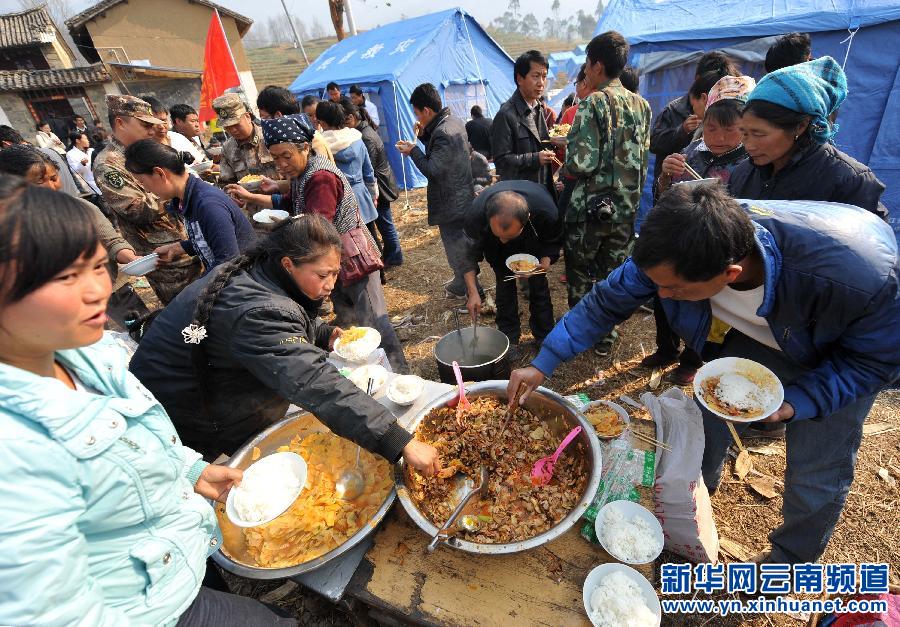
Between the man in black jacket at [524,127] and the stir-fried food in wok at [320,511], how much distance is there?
407 centimetres

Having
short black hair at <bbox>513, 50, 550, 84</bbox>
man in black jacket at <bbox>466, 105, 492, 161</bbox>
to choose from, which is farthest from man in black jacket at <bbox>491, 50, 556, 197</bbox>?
man in black jacket at <bbox>466, 105, 492, 161</bbox>

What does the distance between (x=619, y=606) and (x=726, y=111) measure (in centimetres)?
361

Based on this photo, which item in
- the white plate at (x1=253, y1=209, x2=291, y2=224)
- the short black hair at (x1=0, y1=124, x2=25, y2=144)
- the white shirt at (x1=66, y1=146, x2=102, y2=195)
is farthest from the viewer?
the white shirt at (x1=66, y1=146, x2=102, y2=195)

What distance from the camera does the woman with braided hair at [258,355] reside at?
184 centimetres

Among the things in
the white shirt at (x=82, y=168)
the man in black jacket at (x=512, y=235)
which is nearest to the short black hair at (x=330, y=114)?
the man in black jacket at (x=512, y=235)

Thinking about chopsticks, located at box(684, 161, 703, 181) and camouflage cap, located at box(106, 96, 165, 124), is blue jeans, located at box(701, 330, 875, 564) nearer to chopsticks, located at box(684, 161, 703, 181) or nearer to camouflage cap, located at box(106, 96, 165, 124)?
chopsticks, located at box(684, 161, 703, 181)

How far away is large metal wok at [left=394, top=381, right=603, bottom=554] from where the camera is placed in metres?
1.61

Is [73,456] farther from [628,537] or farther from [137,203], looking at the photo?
[137,203]

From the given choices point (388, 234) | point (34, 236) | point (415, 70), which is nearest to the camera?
point (34, 236)

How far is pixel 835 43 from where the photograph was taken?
199 inches

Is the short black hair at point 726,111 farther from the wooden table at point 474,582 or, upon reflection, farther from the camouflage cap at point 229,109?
the camouflage cap at point 229,109

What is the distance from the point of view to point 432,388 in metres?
2.66

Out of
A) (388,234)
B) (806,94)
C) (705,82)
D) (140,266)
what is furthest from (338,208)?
(705,82)

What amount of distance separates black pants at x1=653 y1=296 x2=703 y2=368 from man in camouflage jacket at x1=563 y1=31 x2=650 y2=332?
0.71 m
